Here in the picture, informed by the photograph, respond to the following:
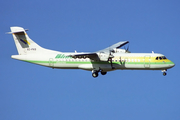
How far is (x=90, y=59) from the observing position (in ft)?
118

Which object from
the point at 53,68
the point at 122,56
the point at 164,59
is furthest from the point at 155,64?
the point at 53,68

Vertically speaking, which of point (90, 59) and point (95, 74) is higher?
point (90, 59)

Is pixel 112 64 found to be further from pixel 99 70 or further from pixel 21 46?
pixel 21 46

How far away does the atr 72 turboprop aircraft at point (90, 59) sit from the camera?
35.4 meters

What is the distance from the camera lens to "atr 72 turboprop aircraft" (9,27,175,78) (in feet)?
116

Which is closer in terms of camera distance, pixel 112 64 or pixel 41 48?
pixel 112 64

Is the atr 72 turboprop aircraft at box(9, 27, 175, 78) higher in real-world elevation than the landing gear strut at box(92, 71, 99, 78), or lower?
higher

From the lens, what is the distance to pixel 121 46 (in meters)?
41.1

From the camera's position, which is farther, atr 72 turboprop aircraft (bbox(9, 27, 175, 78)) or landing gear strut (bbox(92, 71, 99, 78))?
landing gear strut (bbox(92, 71, 99, 78))

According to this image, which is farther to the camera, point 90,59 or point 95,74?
point 95,74

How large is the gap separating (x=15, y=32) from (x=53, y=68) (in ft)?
21.9

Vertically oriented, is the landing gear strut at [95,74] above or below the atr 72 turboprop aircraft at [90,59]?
below

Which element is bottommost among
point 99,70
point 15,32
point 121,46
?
point 99,70

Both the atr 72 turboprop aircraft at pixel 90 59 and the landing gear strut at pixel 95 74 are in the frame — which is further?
the landing gear strut at pixel 95 74
